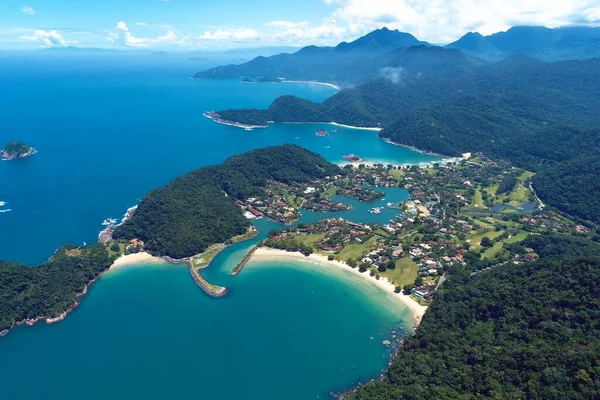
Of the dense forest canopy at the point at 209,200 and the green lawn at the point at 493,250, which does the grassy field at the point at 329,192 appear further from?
the green lawn at the point at 493,250

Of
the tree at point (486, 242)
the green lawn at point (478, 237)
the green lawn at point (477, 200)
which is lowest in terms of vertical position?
the green lawn at point (477, 200)

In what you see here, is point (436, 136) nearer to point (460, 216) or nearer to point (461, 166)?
point (461, 166)

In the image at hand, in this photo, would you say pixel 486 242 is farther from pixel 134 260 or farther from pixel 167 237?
pixel 134 260

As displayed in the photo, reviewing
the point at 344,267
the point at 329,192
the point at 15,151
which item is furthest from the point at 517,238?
the point at 15,151

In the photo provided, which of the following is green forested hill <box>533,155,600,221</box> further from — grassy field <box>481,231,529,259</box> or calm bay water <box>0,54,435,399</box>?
calm bay water <box>0,54,435,399</box>

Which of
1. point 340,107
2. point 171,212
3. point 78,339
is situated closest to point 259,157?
point 171,212

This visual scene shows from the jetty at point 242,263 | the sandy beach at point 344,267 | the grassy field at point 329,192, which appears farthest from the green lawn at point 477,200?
the jetty at point 242,263
